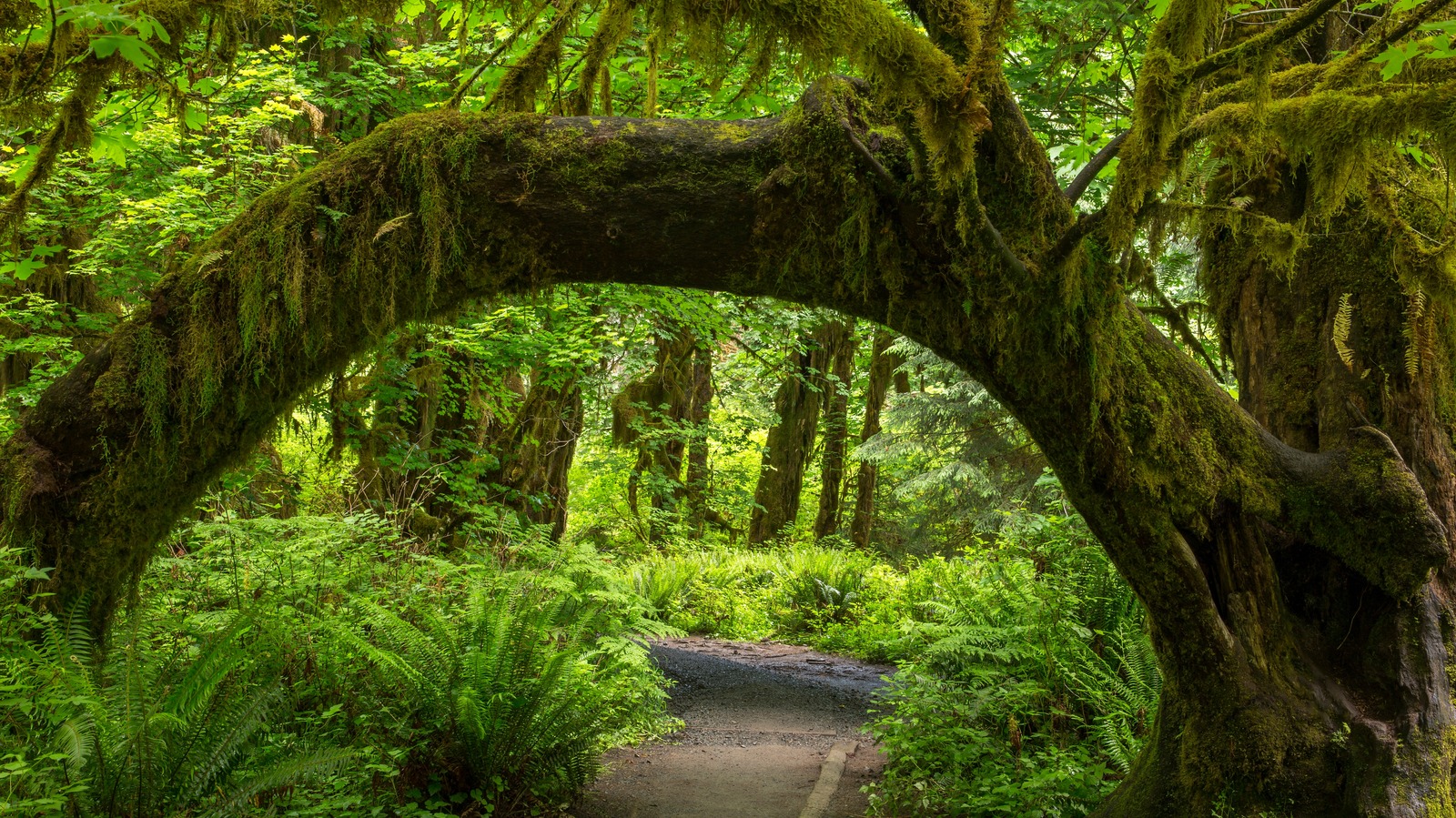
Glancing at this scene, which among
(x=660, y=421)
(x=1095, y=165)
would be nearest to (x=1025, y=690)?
(x=1095, y=165)

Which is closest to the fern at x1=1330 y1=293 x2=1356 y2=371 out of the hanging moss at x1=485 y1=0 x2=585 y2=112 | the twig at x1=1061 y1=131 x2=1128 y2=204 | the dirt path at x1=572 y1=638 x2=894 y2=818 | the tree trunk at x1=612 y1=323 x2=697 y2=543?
the twig at x1=1061 y1=131 x2=1128 y2=204

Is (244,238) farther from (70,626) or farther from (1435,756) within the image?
(1435,756)

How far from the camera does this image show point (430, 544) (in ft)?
25.7

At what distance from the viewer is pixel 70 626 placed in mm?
3957

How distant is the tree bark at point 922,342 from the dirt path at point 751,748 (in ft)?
8.21

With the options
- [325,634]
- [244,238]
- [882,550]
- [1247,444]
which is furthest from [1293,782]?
[882,550]

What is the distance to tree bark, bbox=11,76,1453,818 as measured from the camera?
344 centimetres

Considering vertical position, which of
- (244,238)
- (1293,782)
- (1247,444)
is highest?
(244,238)

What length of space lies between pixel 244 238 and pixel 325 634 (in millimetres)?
2236

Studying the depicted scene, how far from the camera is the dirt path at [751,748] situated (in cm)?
549

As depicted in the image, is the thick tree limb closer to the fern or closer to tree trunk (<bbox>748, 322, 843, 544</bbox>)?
the fern

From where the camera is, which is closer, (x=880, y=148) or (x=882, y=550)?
(x=880, y=148)

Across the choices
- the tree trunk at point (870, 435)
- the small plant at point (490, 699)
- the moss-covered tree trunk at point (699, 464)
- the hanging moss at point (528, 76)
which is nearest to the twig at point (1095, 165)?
the hanging moss at point (528, 76)

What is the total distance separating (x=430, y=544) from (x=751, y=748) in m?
3.32
